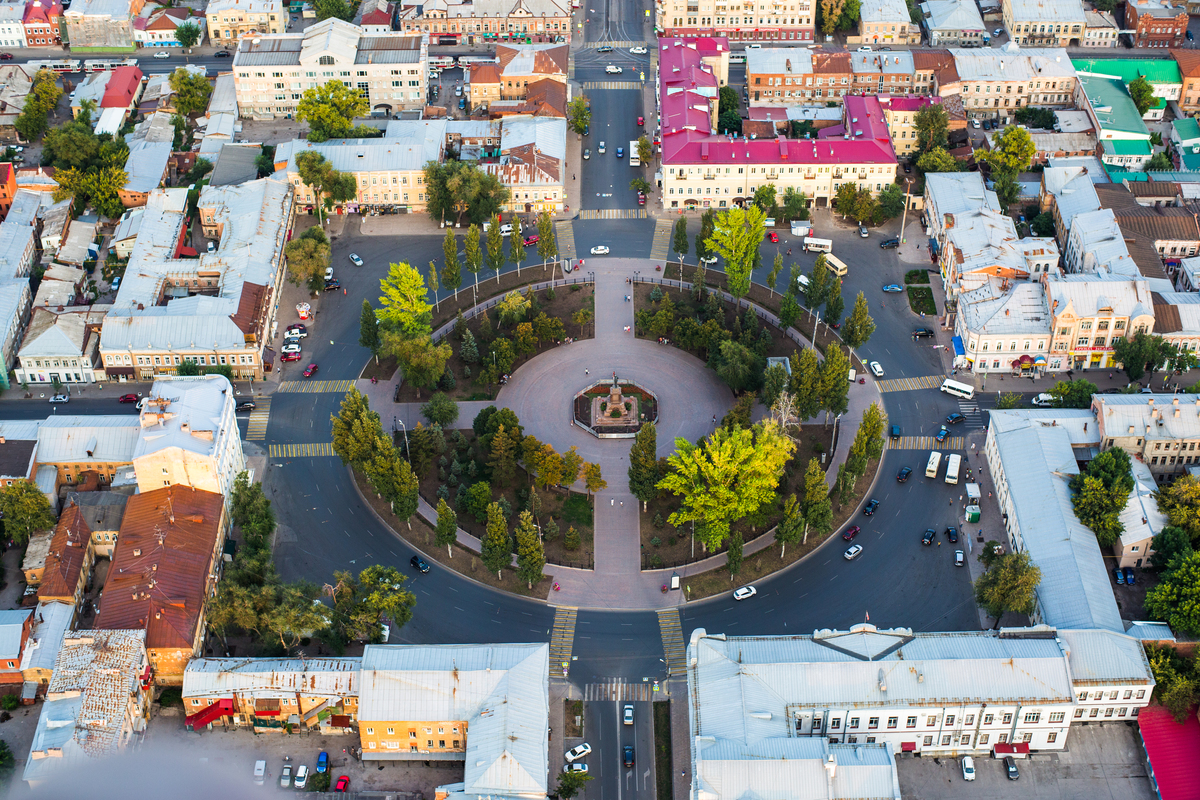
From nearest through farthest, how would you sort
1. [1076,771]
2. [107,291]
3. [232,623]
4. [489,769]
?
[489,769] < [1076,771] < [232,623] < [107,291]

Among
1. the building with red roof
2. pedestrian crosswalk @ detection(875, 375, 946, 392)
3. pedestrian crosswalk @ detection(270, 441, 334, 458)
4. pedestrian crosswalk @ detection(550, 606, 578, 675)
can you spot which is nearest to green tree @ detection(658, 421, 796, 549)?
pedestrian crosswalk @ detection(550, 606, 578, 675)

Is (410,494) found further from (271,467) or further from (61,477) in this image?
(61,477)

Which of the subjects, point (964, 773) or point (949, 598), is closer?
point (964, 773)

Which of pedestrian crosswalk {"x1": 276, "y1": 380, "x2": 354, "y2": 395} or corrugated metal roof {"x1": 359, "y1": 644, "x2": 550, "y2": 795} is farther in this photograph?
pedestrian crosswalk {"x1": 276, "y1": 380, "x2": 354, "y2": 395}

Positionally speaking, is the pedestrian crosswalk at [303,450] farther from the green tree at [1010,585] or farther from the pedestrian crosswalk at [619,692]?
the green tree at [1010,585]

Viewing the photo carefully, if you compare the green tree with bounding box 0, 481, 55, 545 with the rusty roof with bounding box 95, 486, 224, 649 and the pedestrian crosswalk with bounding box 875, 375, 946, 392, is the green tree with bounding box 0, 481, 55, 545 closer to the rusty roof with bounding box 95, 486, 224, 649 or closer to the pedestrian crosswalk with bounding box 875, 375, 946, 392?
the rusty roof with bounding box 95, 486, 224, 649

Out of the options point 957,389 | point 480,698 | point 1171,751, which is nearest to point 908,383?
point 957,389

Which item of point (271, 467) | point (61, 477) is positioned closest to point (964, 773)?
point (271, 467)
